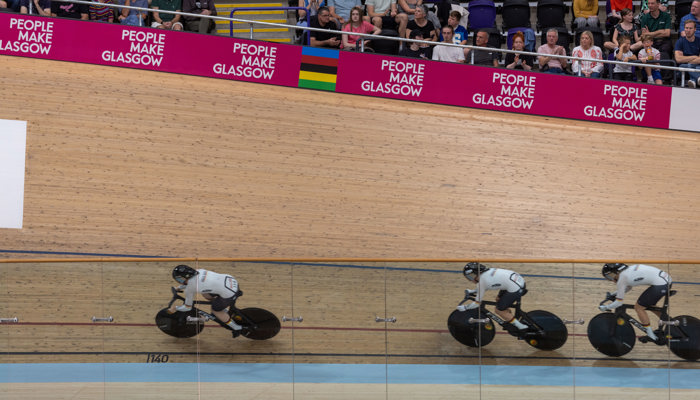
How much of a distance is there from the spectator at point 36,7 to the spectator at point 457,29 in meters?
5.54

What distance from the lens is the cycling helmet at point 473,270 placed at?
718 centimetres

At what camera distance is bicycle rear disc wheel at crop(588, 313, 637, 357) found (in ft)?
23.2

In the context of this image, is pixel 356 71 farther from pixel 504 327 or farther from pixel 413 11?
pixel 504 327

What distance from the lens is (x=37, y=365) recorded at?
7.17 m

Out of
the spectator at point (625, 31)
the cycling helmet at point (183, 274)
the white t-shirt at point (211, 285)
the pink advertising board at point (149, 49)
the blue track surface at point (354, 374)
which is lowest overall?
the blue track surface at point (354, 374)

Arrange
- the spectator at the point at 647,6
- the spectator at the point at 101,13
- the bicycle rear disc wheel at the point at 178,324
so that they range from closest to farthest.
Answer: the bicycle rear disc wheel at the point at 178,324, the spectator at the point at 101,13, the spectator at the point at 647,6

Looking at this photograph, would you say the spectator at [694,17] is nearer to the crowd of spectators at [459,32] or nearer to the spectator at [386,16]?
the crowd of spectators at [459,32]

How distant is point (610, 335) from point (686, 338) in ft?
2.00

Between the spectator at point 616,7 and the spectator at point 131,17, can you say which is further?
the spectator at point 616,7

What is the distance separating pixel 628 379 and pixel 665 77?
7264 millimetres

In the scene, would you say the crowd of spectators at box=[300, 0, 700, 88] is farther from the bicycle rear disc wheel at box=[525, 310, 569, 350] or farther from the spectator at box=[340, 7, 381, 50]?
the bicycle rear disc wheel at box=[525, 310, 569, 350]

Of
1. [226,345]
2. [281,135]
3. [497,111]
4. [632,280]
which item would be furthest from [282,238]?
[632,280]

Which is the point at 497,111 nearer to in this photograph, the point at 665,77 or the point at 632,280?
the point at 665,77

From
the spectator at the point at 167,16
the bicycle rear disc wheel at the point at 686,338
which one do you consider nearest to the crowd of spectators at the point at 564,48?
the spectator at the point at 167,16
